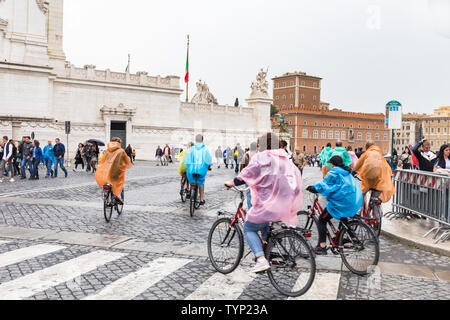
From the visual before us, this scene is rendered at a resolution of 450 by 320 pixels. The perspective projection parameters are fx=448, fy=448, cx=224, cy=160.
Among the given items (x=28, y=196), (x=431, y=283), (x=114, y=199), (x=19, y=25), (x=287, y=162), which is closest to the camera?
(x=287, y=162)

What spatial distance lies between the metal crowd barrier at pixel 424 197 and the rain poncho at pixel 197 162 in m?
4.37

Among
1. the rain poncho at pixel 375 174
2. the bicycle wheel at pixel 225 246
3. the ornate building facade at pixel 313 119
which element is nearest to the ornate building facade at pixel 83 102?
the rain poncho at pixel 375 174

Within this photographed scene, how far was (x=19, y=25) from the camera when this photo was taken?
32562mm

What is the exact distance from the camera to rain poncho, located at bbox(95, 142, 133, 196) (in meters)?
9.34

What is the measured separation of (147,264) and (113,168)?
3.87m

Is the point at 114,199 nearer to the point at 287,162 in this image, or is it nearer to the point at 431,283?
the point at 287,162

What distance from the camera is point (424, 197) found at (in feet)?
29.1

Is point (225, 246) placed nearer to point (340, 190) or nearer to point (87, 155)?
point (340, 190)

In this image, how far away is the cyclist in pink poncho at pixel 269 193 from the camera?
16.0 ft

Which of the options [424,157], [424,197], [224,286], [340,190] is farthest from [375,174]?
[224,286]

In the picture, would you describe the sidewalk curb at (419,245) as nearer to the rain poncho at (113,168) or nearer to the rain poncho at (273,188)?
Answer: the rain poncho at (273,188)

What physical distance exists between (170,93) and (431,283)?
39.2m
